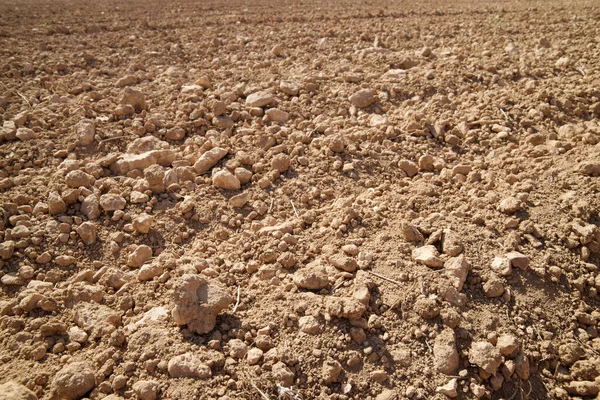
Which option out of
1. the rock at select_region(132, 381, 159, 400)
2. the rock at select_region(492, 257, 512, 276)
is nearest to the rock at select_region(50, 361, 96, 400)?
the rock at select_region(132, 381, 159, 400)

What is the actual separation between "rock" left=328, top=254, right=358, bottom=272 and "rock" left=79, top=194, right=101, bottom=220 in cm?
146

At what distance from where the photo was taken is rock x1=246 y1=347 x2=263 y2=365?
69.6 inches

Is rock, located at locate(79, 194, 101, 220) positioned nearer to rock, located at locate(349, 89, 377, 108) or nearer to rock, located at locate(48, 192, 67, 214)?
rock, located at locate(48, 192, 67, 214)

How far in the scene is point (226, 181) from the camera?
2703mm

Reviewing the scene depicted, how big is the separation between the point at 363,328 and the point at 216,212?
1.18 metres

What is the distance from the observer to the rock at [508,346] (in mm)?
1818

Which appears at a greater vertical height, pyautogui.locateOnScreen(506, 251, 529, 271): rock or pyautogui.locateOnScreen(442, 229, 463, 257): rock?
pyautogui.locateOnScreen(442, 229, 463, 257): rock

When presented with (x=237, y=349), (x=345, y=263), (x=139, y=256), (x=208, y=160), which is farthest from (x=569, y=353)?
(x=208, y=160)

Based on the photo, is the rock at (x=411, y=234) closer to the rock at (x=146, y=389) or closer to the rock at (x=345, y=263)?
the rock at (x=345, y=263)

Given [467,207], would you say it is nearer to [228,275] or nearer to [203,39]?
[228,275]

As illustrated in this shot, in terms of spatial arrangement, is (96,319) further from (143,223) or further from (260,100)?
(260,100)

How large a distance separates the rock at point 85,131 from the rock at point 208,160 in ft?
2.76

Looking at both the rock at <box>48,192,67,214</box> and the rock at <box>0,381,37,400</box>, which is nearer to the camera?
the rock at <box>0,381,37,400</box>

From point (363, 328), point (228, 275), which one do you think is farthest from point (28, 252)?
point (363, 328)
